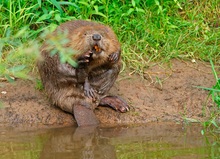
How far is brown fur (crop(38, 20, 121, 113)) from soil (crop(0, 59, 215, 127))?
0.18 m

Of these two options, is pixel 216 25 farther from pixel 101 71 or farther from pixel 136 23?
pixel 101 71

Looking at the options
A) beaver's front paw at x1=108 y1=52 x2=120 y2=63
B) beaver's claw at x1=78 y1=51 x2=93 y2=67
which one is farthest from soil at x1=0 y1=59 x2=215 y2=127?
beaver's claw at x1=78 y1=51 x2=93 y2=67

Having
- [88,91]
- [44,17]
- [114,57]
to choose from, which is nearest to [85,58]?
[114,57]

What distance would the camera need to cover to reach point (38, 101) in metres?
6.59

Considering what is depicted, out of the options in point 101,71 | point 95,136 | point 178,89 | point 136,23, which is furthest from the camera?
point 136,23

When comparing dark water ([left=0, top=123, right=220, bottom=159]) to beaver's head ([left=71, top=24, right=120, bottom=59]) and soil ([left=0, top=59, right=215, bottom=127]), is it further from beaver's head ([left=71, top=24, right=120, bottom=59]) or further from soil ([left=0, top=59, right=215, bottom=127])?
beaver's head ([left=71, top=24, right=120, bottom=59])

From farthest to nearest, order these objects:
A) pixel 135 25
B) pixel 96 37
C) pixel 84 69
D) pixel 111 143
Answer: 1. pixel 135 25
2. pixel 84 69
3. pixel 96 37
4. pixel 111 143

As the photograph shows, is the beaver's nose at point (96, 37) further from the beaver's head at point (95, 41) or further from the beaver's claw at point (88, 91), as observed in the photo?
the beaver's claw at point (88, 91)

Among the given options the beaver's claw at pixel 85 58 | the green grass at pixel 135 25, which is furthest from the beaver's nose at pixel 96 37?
the green grass at pixel 135 25

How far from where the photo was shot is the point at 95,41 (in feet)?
19.4

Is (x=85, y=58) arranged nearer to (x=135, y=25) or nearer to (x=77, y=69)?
(x=77, y=69)

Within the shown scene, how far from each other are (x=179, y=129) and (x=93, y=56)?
987mm

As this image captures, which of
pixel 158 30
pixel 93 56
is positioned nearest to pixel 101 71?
pixel 93 56

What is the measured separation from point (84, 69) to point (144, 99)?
2.77 ft
